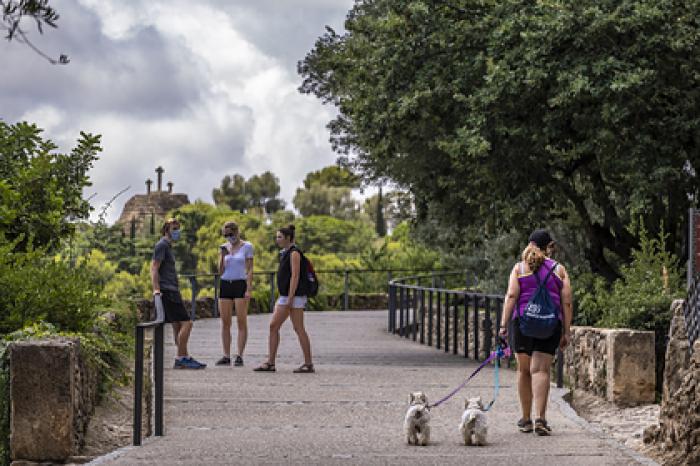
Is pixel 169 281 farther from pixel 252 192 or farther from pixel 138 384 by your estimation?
pixel 252 192

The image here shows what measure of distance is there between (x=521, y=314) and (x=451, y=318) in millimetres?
16981

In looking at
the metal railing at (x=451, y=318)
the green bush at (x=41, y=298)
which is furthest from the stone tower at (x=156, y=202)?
the green bush at (x=41, y=298)

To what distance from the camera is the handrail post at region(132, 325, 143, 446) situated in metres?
8.78

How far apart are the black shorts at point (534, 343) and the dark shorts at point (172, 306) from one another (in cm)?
543

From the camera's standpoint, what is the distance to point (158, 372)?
952 cm

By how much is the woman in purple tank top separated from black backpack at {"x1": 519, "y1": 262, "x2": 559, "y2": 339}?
0.10 ft

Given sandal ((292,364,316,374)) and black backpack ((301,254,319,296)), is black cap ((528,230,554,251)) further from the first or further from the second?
sandal ((292,364,316,374))

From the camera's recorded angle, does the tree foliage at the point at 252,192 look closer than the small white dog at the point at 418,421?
No

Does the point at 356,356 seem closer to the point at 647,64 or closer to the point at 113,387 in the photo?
the point at 647,64

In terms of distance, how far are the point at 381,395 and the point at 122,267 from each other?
161 feet

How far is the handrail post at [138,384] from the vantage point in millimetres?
8781

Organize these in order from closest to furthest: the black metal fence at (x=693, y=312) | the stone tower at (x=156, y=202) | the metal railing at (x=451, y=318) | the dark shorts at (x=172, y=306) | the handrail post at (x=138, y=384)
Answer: the handrail post at (x=138, y=384)
the black metal fence at (x=693, y=312)
the dark shorts at (x=172, y=306)
the metal railing at (x=451, y=318)
the stone tower at (x=156, y=202)

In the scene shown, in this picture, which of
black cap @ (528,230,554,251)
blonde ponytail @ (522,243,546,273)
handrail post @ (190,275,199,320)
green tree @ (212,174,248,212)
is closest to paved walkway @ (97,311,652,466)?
blonde ponytail @ (522,243,546,273)

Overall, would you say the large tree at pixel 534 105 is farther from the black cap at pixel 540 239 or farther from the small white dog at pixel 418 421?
the small white dog at pixel 418 421
